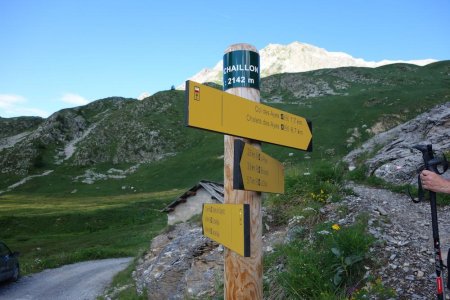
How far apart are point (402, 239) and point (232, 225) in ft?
16.4

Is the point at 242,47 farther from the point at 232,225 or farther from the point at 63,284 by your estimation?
the point at 63,284

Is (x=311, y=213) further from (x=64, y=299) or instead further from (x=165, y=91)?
(x=165, y=91)

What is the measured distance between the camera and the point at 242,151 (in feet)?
12.4

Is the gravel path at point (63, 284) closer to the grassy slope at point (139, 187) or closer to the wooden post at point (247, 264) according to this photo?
the grassy slope at point (139, 187)

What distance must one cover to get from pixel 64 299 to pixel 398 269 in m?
17.7

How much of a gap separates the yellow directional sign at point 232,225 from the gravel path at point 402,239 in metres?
3.39

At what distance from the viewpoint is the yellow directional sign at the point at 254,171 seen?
372 cm

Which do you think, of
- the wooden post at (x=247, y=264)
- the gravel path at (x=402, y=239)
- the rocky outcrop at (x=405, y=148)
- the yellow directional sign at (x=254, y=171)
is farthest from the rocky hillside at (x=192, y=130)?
the wooden post at (x=247, y=264)

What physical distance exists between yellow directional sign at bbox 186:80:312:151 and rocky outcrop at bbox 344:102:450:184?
994 cm

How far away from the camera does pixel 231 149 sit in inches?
175

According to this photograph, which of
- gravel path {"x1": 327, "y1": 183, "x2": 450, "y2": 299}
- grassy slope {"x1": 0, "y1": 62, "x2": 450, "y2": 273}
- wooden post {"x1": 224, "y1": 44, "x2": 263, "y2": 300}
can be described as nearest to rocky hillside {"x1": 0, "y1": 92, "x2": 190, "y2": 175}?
grassy slope {"x1": 0, "y1": 62, "x2": 450, "y2": 273}

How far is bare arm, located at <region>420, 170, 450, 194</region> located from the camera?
169 inches

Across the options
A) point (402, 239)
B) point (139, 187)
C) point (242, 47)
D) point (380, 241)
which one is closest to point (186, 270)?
point (380, 241)

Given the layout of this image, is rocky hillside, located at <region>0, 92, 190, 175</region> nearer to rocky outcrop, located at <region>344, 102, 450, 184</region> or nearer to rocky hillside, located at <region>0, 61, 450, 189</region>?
rocky hillside, located at <region>0, 61, 450, 189</region>
